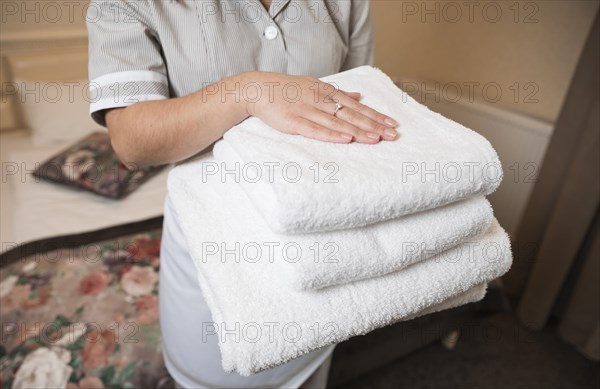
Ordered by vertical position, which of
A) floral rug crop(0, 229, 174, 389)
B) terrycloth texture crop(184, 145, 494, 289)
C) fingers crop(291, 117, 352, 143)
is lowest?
floral rug crop(0, 229, 174, 389)

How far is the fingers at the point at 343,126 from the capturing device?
42cm

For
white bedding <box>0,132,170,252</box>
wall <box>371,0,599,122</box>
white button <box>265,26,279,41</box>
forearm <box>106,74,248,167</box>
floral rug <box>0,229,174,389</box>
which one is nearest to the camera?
forearm <box>106,74,248,167</box>

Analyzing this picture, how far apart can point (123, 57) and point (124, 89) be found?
0.14 feet

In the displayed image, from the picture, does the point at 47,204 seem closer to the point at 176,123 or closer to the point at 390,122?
the point at 176,123

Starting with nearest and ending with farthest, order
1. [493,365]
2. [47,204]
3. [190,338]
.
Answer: [190,338]
[47,204]
[493,365]

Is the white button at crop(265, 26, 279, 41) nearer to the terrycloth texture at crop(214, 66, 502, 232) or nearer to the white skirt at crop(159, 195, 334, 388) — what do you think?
the terrycloth texture at crop(214, 66, 502, 232)

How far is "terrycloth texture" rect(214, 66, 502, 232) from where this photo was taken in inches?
13.9

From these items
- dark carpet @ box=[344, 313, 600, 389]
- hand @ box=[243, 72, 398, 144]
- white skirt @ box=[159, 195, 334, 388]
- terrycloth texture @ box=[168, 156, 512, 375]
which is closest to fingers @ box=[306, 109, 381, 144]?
hand @ box=[243, 72, 398, 144]

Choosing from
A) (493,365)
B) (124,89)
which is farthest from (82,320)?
(493,365)

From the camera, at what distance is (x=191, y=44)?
54 centimetres

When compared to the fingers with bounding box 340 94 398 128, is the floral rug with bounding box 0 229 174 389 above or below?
below

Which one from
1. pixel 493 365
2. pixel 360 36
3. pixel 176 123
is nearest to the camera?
pixel 176 123

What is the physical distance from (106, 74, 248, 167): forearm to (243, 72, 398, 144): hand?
2 centimetres

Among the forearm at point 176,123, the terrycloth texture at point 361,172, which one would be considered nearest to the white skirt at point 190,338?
the forearm at point 176,123
